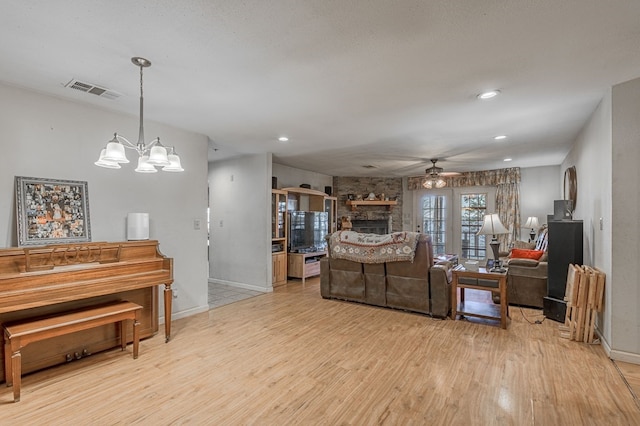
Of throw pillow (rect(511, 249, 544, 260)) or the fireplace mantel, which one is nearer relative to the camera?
throw pillow (rect(511, 249, 544, 260))

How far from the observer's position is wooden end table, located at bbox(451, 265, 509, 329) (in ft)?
12.0

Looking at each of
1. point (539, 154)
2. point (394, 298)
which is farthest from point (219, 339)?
point (539, 154)

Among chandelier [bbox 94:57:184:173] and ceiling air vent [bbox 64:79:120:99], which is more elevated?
ceiling air vent [bbox 64:79:120:99]

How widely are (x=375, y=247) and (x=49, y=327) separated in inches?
139

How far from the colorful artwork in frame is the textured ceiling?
2.87 ft

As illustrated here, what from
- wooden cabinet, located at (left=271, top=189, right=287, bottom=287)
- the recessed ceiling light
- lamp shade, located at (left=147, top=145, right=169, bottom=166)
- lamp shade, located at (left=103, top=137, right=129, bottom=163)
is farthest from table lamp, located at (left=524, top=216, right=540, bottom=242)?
lamp shade, located at (left=103, top=137, right=129, bottom=163)

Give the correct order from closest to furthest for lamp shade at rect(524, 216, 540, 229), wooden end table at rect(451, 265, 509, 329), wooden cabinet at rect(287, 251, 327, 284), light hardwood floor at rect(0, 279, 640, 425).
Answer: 1. light hardwood floor at rect(0, 279, 640, 425)
2. wooden end table at rect(451, 265, 509, 329)
3. wooden cabinet at rect(287, 251, 327, 284)
4. lamp shade at rect(524, 216, 540, 229)

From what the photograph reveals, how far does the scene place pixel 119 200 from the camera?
3482 millimetres

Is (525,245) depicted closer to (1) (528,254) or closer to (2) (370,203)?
(1) (528,254)

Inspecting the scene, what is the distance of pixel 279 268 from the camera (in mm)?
5988

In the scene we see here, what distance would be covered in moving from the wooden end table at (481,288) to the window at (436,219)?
3.63 meters

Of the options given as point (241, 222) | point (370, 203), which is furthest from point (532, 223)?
point (241, 222)

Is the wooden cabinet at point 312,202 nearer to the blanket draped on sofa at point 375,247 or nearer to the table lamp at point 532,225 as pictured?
the blanket draped on sofa at point 375,247

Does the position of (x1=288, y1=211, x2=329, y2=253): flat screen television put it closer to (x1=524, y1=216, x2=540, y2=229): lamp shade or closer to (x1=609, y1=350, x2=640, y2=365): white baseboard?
(x1=524, y1=216, x2=540, y2=229): lamp shade
